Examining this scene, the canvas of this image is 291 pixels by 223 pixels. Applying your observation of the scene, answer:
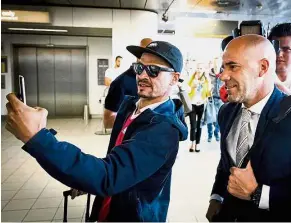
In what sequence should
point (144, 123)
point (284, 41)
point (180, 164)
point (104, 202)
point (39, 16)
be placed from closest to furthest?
point (144, 123), point (104, 202), point (284, 41), point (180, 164), point (39, 16)

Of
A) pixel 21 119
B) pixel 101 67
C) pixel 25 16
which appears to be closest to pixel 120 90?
pixel 21 119

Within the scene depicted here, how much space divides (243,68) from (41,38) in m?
9.43

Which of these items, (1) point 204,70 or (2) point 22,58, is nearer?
(1) point 204,70

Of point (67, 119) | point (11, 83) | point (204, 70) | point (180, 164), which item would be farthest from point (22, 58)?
point (180, 164)

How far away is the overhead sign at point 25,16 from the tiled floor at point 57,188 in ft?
9.62

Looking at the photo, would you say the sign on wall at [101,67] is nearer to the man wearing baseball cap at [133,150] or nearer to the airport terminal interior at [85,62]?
the airport terminal interior at [85,62]

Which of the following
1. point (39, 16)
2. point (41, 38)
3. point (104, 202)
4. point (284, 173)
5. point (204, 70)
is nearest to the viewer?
point (284, 173)

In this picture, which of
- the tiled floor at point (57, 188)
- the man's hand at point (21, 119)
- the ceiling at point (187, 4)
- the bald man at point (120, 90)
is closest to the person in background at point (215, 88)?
the tiled floor at point (57, 188)

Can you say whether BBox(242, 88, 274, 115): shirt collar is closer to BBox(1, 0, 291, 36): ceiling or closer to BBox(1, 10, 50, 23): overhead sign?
BBox(1, 0, 291, 36): ceiling

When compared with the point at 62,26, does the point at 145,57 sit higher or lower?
lower

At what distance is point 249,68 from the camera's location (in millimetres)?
1319

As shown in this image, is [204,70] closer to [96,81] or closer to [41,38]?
[96,81]

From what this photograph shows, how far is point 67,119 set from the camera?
1004 centimetres

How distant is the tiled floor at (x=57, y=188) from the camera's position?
3242mm
